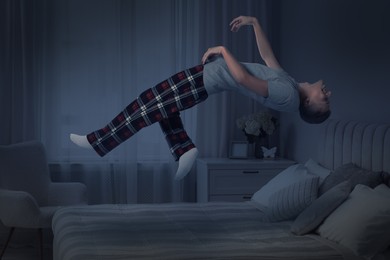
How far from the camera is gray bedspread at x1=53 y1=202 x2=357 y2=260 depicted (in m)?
3.12

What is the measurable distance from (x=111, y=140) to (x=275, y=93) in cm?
104

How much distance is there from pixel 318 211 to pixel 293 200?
34 centimetres

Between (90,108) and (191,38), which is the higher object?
(191,38)

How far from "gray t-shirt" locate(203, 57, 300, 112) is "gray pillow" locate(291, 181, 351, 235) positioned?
574 millimetres

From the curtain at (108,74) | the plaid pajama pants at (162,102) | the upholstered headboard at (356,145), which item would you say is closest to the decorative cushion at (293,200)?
the upholstered headboard at (356,145)

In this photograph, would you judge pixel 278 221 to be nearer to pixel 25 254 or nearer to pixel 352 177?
pixel 352 177

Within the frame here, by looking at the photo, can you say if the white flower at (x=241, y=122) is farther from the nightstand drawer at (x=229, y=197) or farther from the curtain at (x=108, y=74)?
the nightstand drawer at (x=229, y=197)

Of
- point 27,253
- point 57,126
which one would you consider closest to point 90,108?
point 57,126

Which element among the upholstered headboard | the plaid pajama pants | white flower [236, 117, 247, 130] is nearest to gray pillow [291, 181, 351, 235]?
the upholstered headboard

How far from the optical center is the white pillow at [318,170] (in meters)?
4.36

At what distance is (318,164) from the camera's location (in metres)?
4.70

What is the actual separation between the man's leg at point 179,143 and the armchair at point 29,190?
4.67 ft

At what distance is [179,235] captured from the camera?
11.6 ft

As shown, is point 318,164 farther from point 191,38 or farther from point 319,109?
point 191,38
